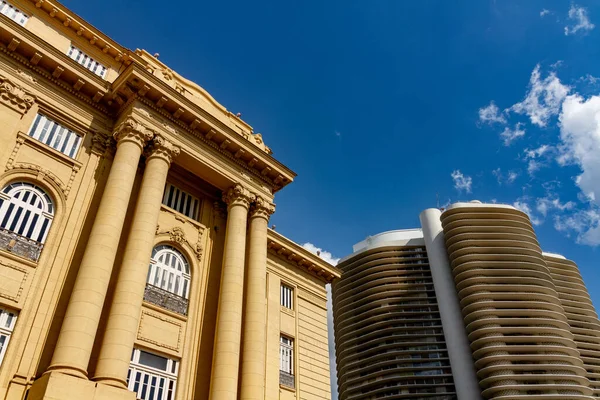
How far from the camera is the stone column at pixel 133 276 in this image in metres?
15.2

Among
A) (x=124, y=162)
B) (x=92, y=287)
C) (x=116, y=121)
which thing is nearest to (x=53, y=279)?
(x=92, y=287)

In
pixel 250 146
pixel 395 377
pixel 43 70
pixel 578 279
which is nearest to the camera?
pixel 43 70

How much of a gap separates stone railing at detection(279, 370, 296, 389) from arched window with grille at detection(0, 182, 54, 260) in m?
12.8

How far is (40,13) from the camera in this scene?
816 inches

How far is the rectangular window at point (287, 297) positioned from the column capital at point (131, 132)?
38.7ft

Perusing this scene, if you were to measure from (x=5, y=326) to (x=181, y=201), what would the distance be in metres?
9.70

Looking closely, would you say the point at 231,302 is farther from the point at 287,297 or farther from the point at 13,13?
the point at 13,13

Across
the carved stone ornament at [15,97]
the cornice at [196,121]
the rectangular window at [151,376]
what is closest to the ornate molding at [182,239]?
the cornice at [196,121]

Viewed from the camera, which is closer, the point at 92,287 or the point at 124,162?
the point at 92,287

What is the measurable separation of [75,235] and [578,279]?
366ft

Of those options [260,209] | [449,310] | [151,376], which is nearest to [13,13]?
[260,209]

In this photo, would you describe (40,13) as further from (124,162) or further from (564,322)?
(564,322)

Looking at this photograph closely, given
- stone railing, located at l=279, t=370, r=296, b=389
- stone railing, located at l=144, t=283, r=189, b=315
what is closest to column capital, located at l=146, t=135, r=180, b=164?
stone railing, located at l=144, t=283, r=189, b=315

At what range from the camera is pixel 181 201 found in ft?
76.1
